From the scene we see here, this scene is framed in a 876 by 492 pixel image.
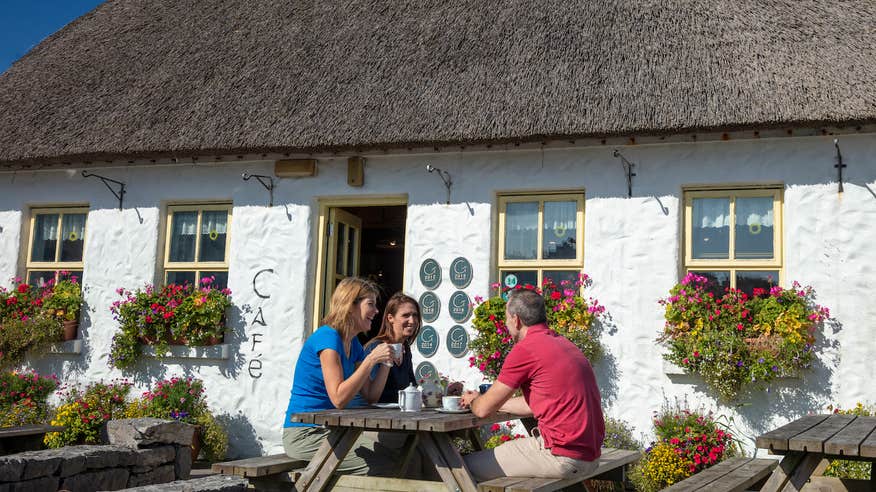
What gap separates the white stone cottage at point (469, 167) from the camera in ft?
21.6

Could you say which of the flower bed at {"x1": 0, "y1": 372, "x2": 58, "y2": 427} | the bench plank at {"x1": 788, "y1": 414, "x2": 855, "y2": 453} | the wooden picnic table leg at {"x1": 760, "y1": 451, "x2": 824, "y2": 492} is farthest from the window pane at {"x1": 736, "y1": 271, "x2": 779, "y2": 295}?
the flower bed at {"x1": 0, "y1": 372, "x2": 58, "y2": 427}

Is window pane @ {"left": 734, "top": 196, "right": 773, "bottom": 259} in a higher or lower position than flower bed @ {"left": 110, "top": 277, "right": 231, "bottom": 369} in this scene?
higher

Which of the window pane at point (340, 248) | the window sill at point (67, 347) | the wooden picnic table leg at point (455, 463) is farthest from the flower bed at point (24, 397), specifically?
the wooden picnic table leg at point (455, 463)

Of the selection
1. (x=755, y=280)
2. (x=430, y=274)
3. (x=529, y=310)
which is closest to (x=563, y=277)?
(x=430, y=274)

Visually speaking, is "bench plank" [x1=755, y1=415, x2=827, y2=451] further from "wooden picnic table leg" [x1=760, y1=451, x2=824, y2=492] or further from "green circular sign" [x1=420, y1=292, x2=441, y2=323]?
"green circular sign" [x1=420, y1=292, x2=441, y2=323]

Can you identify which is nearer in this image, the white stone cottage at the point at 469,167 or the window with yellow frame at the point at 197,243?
the white stone cottage at the point at 469,167

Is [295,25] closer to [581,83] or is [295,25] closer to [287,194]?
[287,194]

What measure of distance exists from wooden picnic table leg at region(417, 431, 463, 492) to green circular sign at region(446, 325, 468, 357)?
324cm

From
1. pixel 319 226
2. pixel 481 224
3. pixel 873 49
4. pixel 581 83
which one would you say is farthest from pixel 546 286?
pixel 873 49

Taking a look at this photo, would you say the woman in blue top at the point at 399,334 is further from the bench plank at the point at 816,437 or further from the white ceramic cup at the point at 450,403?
the bench plank at the point at 816,437

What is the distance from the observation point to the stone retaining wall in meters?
5.25

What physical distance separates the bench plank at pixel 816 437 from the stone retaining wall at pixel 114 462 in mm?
4441

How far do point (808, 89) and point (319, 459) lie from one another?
15.6ft

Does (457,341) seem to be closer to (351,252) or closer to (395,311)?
(351,252)
